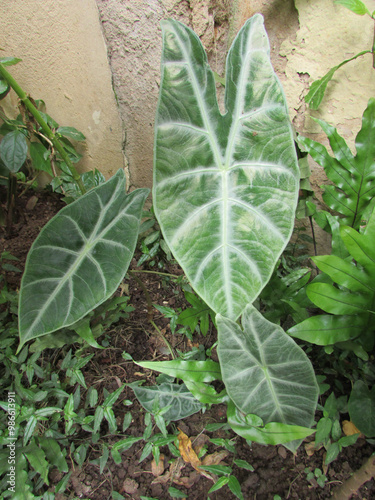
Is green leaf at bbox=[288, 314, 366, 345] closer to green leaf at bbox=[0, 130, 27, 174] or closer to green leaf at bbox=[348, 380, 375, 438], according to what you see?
green leaf at bbox=[348, 380, 375, 438]

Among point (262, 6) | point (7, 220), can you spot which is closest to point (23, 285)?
point (7, 220)

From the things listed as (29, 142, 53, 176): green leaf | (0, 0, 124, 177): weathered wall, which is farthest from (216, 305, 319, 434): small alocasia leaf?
(0, 0, 124, 177): weathered wall

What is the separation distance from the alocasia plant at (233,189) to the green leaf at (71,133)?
757mm

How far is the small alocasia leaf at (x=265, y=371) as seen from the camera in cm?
80

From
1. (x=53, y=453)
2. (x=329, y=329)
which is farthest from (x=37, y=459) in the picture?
(x=329, y=329)

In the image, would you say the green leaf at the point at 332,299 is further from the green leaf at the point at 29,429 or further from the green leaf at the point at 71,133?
the green leaf at the point at 71,133

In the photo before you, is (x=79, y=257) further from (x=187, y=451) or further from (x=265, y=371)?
(x=187, y=451)

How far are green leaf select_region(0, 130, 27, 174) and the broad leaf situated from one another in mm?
1082

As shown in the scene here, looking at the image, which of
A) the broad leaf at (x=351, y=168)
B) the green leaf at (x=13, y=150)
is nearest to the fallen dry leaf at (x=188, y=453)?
the broad leaf at (x=351, y=168)

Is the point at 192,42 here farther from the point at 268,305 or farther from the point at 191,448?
the point at 191,448

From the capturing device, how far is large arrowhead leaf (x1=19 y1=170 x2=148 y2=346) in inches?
33.9

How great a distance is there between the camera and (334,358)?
122 cm

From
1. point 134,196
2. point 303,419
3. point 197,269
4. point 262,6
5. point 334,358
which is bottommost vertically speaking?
point 334,358

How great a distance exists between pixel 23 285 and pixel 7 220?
30.2 inches
